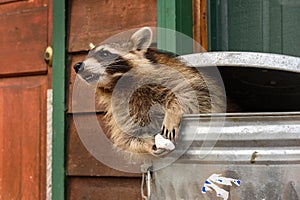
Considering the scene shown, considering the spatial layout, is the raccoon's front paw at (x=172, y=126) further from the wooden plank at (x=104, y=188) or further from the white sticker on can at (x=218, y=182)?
the wooden plank at (x=104, y=188)

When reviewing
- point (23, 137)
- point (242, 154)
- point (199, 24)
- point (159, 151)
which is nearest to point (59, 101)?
point (23, 137)

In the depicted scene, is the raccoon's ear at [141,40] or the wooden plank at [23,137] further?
the wooden plank at [23,137]

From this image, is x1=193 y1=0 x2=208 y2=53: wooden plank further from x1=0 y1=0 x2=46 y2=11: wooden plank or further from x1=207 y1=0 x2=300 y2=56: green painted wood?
x1=0 y1=0 x2=46 y2=11: wooden plank

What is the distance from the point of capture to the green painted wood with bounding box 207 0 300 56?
77.4 inches

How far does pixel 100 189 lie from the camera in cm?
216

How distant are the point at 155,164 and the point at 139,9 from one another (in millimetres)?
1018

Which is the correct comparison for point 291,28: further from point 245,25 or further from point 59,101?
point 59,101

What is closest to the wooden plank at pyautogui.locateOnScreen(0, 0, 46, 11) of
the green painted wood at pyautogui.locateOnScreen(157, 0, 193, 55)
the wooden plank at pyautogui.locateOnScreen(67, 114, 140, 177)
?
the wooden plank at pyautogui.locateOnScreen(67, 114, 140, 177)

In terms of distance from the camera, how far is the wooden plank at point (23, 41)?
2437 mm

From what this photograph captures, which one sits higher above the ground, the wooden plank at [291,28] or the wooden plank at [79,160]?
the wooden plank at [291,28]

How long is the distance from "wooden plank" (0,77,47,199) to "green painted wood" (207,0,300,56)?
0.81 meters

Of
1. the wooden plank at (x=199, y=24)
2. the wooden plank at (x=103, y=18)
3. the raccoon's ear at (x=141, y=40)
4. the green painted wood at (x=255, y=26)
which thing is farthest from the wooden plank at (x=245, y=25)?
the raccoon's ear at (x=141, y=40)

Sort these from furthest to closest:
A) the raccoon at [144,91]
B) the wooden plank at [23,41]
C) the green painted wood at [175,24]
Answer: the wooden plank at [23,41], the green painted wood at [175,24], the raccoon at [144,91]

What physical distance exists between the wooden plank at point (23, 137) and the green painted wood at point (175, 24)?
2.33 ft
